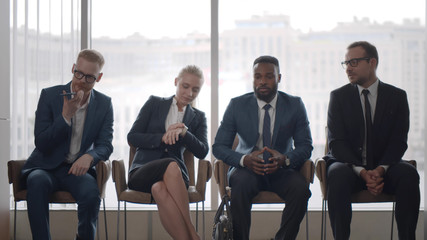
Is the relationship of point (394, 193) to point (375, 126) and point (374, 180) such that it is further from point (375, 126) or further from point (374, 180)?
point (375, 126)

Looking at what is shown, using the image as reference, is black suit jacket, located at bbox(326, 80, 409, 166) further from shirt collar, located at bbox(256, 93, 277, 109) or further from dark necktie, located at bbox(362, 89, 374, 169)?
shirt collar, located at bbox(256, 93, 277, 109)

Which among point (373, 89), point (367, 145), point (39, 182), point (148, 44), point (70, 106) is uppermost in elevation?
point (148, 44)

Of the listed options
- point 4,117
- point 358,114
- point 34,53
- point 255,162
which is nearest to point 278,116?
point 255,162

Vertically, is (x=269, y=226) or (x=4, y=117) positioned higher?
(x=4, y=117)

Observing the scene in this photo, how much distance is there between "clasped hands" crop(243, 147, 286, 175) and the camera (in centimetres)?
334

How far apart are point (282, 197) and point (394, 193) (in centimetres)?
78

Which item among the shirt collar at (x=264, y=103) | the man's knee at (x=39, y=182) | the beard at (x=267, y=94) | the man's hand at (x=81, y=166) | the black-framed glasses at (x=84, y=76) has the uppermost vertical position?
the black-framed glasses at (x=84, y=76)

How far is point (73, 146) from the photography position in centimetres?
358

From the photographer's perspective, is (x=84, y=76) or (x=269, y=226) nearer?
(x=84, y=76)

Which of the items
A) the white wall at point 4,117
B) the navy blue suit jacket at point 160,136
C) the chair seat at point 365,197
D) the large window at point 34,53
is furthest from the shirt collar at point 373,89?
the white wall at point 4,117

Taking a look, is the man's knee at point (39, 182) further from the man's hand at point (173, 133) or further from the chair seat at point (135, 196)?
the man's hand at point (173, 133)

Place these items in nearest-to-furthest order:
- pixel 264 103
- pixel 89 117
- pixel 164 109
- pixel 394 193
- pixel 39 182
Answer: pixel 39 182 → pixel 394 193 → pixel 89 117 → pixel 264 103 → pixel 164 109

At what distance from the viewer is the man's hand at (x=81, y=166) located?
131 inches

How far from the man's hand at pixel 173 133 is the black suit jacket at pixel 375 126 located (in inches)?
44.0
